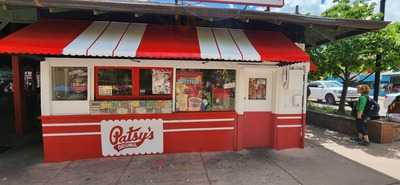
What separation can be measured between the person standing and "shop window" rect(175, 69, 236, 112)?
354 centimetres

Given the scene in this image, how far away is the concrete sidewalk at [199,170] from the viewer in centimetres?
425

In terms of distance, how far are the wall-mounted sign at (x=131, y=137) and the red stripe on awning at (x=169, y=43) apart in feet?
5.95

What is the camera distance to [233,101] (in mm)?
5891

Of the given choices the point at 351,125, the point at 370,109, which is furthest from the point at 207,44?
the point at 351,125

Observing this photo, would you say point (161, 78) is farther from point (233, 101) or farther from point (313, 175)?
point (313, 175)

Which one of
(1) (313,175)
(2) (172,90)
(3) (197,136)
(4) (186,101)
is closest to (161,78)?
(2) (172,90)

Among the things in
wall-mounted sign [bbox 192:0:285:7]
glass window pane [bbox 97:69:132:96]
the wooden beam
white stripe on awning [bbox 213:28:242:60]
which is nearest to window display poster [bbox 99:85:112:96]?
glass window pane [bbox 97:69:132:96]

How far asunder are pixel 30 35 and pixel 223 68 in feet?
12.8

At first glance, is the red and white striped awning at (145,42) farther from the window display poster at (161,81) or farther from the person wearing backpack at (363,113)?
the person wearing backpack at (363,113)

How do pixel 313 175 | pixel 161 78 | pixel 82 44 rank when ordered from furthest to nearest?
pixel 161 78
pixel 313 175
pixel 82 44

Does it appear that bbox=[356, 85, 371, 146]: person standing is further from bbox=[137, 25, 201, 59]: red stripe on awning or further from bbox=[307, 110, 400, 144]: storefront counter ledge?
bbox=[137, 25, 201, 59]: red stripe on awning

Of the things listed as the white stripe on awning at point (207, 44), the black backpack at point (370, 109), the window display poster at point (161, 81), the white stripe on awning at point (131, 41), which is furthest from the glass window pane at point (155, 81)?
the black backpack at point (370, 109)

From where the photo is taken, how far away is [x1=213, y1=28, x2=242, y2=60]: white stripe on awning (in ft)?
14.4

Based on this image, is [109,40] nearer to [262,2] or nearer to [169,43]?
[169,43]
